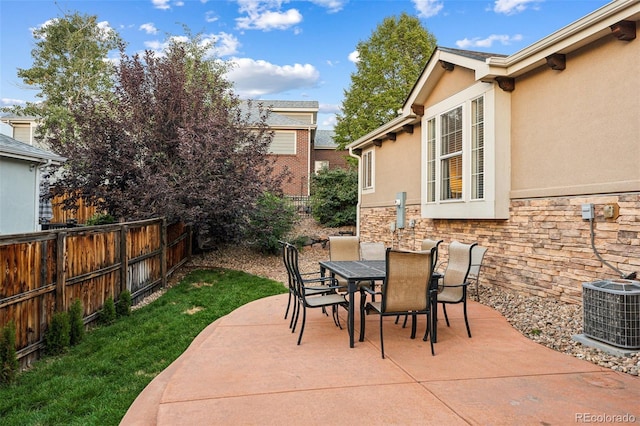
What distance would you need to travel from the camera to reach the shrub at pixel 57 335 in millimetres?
4305

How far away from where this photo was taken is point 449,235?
8.05m

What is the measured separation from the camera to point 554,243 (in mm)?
5504

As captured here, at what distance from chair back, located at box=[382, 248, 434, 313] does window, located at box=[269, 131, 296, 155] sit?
19.0 metres

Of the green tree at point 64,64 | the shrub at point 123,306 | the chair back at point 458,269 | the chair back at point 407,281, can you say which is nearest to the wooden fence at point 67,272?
the shrub at point 123,306

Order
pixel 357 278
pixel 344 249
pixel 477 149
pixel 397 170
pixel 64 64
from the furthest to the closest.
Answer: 1. pixel 64 64
2. pixel 397 170
3. pixel 477 149
4. pixel 344 249
5. pixel 357 278

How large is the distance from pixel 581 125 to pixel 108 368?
5.95 metres

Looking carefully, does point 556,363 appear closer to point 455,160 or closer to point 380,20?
point 455,160

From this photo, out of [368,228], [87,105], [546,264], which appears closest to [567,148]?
[546,264]

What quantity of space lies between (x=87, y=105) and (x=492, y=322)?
379 inches

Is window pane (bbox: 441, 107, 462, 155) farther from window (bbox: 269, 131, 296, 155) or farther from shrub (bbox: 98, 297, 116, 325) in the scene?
window (bbox: 269, 131, 296, 155)

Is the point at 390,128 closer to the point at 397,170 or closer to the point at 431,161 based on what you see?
the point at 397,170

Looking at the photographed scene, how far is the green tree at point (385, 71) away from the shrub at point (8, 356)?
738 inches

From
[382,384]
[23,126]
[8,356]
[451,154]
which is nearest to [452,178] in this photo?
[451,154]

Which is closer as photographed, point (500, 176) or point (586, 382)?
point (586, 382)
